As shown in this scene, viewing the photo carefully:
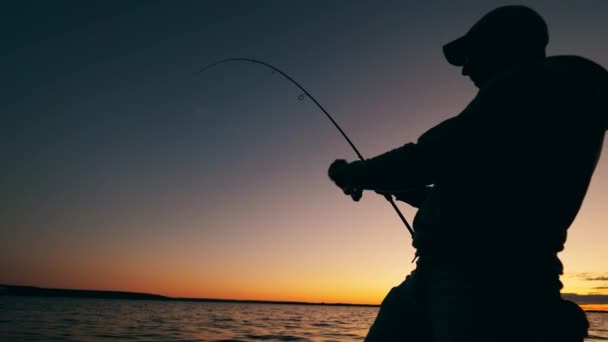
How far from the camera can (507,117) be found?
4.67 feet

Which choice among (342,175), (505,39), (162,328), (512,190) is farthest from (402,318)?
(162,328)

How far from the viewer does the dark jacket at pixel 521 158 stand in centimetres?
142

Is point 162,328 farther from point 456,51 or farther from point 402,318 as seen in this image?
point 456,51

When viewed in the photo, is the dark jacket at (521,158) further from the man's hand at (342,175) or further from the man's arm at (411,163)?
the man's hand at (342,175)

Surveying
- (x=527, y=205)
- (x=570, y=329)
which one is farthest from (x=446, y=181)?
(x=570, y=329)

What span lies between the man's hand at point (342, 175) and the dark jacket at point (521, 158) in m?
0.38

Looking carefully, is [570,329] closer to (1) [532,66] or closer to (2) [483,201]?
(2) [483,201]

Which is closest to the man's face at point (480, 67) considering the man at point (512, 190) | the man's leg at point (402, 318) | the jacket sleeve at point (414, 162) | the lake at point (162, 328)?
the man at point (512, 190)

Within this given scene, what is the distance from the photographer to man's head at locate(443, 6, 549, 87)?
5.39 feet

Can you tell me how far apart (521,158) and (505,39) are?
0.55 metres

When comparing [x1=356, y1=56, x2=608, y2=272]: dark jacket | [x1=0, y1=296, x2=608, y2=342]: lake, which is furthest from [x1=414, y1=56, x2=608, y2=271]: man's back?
[x1=0, y1=296, x2=608, y2=342]: lake

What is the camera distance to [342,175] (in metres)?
1.89

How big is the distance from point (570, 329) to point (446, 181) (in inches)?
26.4

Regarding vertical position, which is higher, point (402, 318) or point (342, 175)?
point (342, 175)
